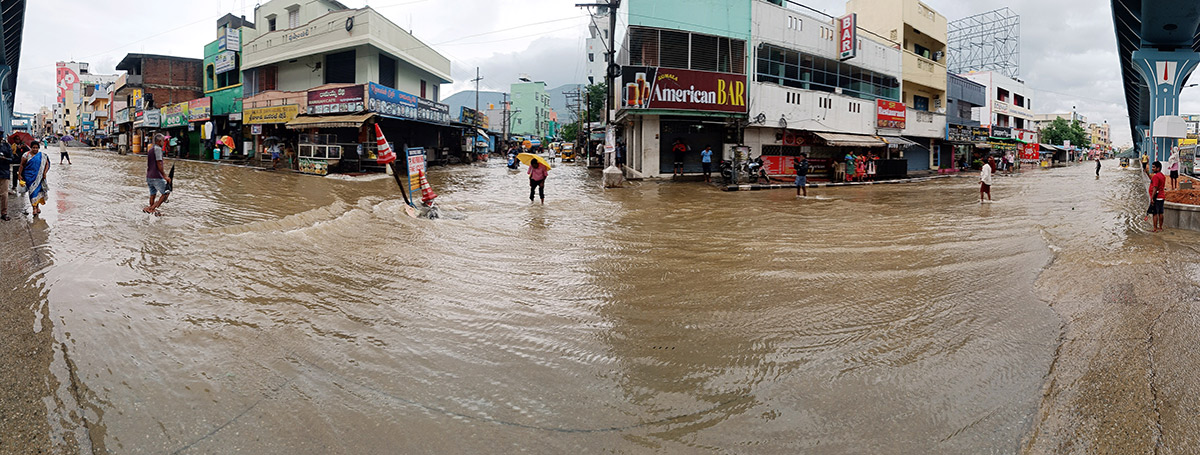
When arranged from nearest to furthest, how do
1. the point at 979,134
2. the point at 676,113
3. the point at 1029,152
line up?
the point at 676,113
the point at 979,134
the point at 1029,152

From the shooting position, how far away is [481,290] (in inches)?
241

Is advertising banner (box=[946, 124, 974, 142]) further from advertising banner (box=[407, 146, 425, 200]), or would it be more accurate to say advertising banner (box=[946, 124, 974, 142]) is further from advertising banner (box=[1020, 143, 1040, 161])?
advertising banner (box=[407, 146, 425, 200])

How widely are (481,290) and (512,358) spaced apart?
6.66ft

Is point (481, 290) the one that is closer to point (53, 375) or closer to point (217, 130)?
point (53, 375)

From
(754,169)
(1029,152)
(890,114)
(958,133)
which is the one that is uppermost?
(1029,152)

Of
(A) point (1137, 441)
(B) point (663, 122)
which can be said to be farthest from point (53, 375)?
(B) point (663, 122)

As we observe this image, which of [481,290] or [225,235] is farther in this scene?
[225,235]

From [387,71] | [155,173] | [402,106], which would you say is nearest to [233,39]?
[387,71]

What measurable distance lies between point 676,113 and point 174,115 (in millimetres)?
33188

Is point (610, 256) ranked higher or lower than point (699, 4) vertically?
lower

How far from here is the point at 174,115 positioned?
127 feet

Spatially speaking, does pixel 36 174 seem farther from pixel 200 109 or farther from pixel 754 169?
pixel 200 109

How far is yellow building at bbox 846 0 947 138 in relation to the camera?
3675 centimetres

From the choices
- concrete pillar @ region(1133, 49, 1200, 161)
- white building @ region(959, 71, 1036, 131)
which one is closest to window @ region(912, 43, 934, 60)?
white building @ region(959, 71, 1036, 131)
